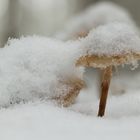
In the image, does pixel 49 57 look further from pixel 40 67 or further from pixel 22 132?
pixel 22 132

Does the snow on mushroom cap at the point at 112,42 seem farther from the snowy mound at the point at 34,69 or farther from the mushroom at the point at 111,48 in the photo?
the snowy mound at the point at 34,69

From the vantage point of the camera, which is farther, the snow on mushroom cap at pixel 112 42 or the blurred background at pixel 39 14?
the blurred background at pixel 39 14

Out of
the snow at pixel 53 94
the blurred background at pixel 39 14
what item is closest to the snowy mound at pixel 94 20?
the snow at pixel 53 94

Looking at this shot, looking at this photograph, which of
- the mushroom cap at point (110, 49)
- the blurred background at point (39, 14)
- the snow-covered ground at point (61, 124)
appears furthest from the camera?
the blurred background at point (39, 14)

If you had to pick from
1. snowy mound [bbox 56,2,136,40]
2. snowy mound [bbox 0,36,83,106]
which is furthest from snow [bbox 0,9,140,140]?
snowy mound [bbox 56,2,136,40]

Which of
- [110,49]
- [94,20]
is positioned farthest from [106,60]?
[94,20]

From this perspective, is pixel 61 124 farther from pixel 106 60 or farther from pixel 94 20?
pixel 94 20

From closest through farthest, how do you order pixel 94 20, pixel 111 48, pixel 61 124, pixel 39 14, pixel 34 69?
pixel 61 124
pixel 111 48
pixel 34 69
pixel 94 20
pixel 39 14
